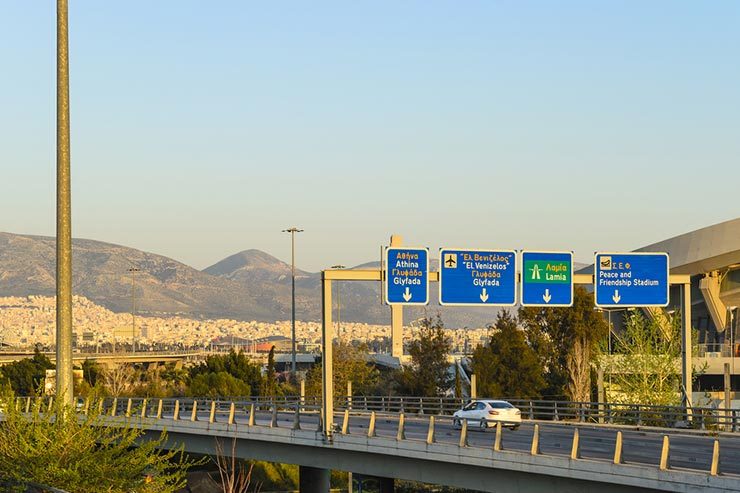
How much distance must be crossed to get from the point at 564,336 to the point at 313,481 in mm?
35171

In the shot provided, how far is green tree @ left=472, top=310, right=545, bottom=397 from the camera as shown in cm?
7844

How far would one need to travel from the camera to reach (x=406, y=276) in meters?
43.0

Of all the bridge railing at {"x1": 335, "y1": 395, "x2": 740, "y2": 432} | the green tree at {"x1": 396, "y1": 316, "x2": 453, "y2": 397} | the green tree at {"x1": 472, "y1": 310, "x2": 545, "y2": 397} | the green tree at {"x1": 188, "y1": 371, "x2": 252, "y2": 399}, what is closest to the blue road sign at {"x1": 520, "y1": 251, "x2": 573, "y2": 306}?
the bridge railing at {"x1": 335, "y1": 395, "x2": 740, "y2": 432}

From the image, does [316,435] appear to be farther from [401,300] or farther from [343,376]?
[343,376]

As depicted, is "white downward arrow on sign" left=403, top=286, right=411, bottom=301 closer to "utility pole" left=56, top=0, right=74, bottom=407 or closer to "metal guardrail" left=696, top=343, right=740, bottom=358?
"utility pole" left=56, top=0, right=74, bottom=407

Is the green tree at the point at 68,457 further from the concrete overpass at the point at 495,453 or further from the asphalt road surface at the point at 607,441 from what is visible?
the asphalt road surface at the point at 607,441

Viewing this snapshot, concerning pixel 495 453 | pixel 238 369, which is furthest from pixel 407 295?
pixel 238 369

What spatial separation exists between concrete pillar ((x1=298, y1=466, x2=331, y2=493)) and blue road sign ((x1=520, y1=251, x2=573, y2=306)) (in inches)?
513

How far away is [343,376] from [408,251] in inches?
1929

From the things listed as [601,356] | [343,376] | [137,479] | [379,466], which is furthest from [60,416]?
[343,376]

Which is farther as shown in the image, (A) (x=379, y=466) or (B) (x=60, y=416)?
(A) (x=379, y=466)

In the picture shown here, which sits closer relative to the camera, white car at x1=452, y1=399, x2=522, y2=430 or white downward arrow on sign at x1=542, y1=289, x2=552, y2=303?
white downward arrow on sign at x1=542, y1=289, x2=552, y2=303

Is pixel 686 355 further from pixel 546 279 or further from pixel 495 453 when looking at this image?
pixel 495 453

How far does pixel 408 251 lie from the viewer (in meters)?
43.2
